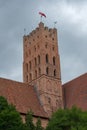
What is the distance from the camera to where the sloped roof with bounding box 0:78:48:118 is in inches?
2020

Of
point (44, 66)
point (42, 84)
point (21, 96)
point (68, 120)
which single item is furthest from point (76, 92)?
point (68, 120)

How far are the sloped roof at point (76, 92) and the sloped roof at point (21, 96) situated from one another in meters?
4.56

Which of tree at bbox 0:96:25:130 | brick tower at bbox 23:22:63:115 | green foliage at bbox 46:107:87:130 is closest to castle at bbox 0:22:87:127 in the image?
brick tower at bbox 23:22:63:115

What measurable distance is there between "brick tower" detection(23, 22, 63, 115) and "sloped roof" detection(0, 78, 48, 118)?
0.92 m

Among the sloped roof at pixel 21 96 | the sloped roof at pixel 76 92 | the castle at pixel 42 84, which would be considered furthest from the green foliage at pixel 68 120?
the sloped roof at pixel 76 92

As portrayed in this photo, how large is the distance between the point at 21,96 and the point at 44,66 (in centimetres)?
→ 586

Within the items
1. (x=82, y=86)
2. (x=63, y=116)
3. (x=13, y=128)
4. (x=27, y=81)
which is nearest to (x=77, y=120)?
(x=63, y=116)

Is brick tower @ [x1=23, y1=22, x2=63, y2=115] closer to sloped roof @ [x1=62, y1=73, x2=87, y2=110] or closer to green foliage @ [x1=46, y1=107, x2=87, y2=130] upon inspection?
sloped roof @ [x1=62, y1=73, x2=87, y2=110]

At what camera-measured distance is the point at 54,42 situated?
5975 cm

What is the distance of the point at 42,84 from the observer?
2163 inches

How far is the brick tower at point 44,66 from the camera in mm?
54906

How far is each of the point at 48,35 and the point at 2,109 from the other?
→ 20.9 meters

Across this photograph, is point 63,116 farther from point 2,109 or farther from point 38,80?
point 38,80

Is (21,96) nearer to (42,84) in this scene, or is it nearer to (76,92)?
(42,84)
